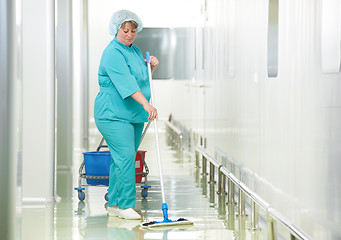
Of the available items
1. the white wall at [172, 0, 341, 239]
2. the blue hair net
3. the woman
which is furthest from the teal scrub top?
the white wall at [172, 0, 341, 239]

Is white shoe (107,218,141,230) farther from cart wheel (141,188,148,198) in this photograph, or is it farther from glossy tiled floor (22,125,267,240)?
cart wheel (141,188,148,198)

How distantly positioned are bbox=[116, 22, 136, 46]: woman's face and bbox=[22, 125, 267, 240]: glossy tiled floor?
137 centimetres

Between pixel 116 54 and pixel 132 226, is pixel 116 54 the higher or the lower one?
the higher one

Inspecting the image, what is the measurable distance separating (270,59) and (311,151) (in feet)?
3.40

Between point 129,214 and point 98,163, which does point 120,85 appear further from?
point 98,163

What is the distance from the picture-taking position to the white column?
5656 millimetres

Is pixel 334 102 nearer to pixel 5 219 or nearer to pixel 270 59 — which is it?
pixel 270 59

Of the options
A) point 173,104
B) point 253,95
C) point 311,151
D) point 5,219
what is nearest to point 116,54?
point 253,95

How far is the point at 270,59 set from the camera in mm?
4074

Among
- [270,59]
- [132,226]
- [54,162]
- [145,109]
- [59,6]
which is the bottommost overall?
[132,226]

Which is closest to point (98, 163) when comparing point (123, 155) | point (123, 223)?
point (123, 155)

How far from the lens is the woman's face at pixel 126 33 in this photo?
514cm

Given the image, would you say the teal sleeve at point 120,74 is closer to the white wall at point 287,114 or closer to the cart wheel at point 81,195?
the white wall at point 287,114

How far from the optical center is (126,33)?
16.9 feet
